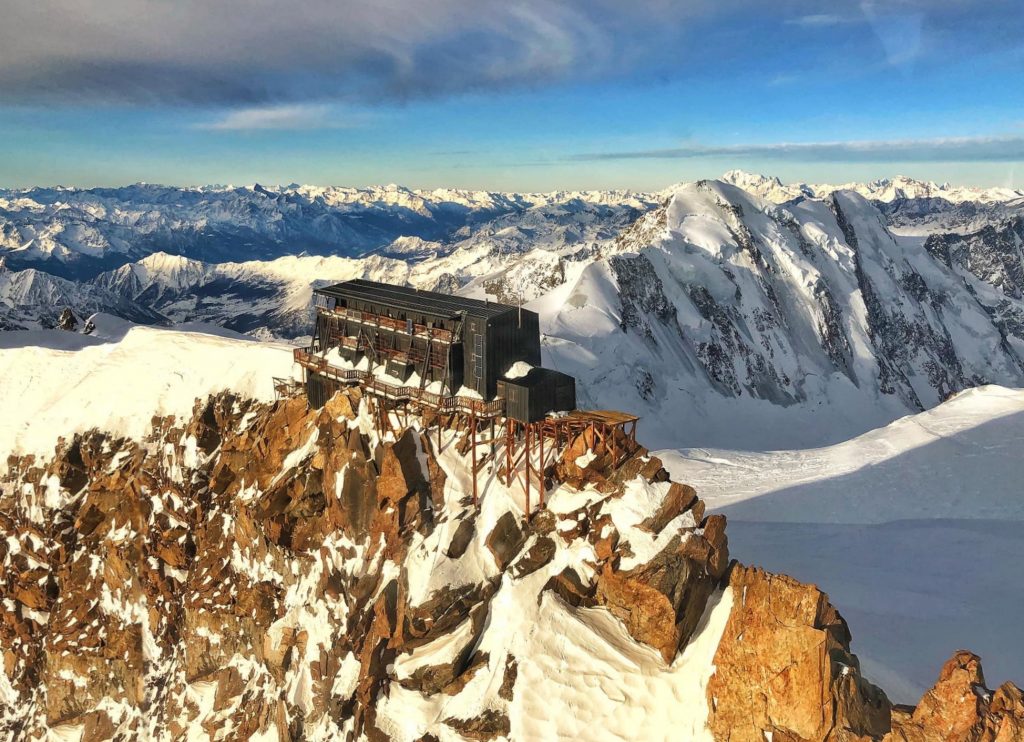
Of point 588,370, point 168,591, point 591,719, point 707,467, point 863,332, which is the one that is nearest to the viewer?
point 591,719

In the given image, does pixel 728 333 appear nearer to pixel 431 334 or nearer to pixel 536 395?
pixel 431 334

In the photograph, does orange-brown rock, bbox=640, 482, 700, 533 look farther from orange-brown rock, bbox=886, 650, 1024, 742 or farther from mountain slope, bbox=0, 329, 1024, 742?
orange-brown rock, bbox=886, 650, 1024, 742

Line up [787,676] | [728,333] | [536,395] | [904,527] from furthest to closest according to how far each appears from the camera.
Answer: [728,333]
[904,527]
[536,395]
[787,676]

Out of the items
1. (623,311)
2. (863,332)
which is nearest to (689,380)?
(623,311)

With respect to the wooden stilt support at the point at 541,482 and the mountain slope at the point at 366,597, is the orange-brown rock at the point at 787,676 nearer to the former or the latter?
the mountain slope at the point at 366,597

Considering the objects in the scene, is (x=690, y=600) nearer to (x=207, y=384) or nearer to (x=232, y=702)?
(x=232, y=702)

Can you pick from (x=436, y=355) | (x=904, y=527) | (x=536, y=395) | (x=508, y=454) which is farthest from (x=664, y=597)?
(x=904, y=527)

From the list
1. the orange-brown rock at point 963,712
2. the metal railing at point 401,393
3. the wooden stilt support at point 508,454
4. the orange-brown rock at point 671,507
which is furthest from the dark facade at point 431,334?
the orange-brown rock at point 963,712
